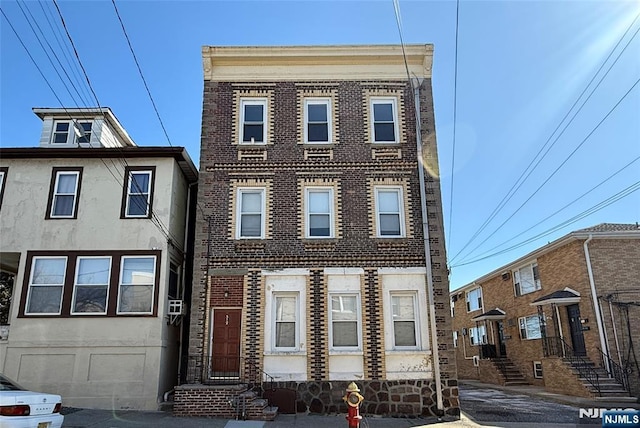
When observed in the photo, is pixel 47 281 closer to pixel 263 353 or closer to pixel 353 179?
pixel 263 353

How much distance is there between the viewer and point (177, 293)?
1530cm

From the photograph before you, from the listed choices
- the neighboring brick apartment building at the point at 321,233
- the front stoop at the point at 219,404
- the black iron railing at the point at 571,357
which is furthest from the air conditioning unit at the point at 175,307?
the black iron railing at the point at 571,357

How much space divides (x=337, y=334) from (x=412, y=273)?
9.03 feet

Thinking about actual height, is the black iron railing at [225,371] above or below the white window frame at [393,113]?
below

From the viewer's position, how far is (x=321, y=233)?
1450 centimetres

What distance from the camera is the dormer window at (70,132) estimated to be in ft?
59.0

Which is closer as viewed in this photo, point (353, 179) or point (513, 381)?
point (353, 179)

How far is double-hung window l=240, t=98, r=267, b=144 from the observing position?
15.2 meters

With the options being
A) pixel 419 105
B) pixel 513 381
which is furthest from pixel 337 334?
pixel 513 381

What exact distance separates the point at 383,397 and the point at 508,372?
1323cm

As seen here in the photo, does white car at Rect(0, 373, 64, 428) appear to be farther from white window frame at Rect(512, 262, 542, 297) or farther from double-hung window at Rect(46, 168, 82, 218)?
white window frame at Rect(512, 262, 542, 297)

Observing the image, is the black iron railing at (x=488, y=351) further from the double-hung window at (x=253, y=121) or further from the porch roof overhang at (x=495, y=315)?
the double-hung window at (x=253, y=121)

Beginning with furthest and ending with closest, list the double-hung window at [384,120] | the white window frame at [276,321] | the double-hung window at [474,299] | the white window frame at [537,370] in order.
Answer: the double-hung window at [474,299], the white window frame at [537,370], the double-hung window at [384,120], the white window frame at [276,321]

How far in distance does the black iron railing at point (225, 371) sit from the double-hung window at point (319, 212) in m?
4.03
